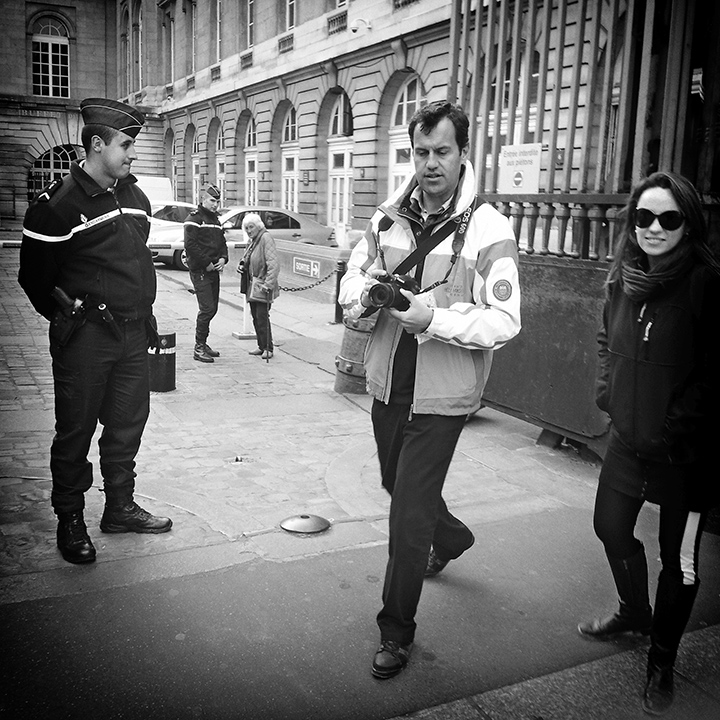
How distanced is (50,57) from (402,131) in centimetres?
3281

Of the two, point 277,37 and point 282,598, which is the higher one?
point 277,37

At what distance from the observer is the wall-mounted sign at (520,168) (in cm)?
612

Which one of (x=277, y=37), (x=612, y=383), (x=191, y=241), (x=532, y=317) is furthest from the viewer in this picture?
(x=277, y=37)

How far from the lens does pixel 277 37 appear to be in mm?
27266

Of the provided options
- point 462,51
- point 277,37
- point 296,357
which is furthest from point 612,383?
point 277,37

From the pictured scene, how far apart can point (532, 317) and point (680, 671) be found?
128 inches

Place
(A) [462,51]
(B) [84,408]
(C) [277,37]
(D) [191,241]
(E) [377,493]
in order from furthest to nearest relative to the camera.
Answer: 1. (C) [277,37]
2. (D) [191,241]
3. (A) [462,51]
4. (E) [377,493]
5. (B) [84,408]

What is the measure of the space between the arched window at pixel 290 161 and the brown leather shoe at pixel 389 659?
80.4 feet

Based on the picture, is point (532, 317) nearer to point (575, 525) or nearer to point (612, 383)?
point (575, 525)

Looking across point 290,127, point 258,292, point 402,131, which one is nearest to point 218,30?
point 290,127

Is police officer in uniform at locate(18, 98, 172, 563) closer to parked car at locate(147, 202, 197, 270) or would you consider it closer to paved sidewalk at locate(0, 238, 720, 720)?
paved sidewalk at locate(0, 238, 720, 720)

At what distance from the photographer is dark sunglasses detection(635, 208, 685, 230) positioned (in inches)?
118

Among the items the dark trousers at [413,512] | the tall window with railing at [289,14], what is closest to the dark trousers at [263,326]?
the dark trousers at [413,512]

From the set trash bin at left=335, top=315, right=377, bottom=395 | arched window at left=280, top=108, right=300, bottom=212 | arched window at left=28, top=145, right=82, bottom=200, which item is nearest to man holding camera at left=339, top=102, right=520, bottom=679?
trash bin at left=335, top=315, right=377, bottom=395
